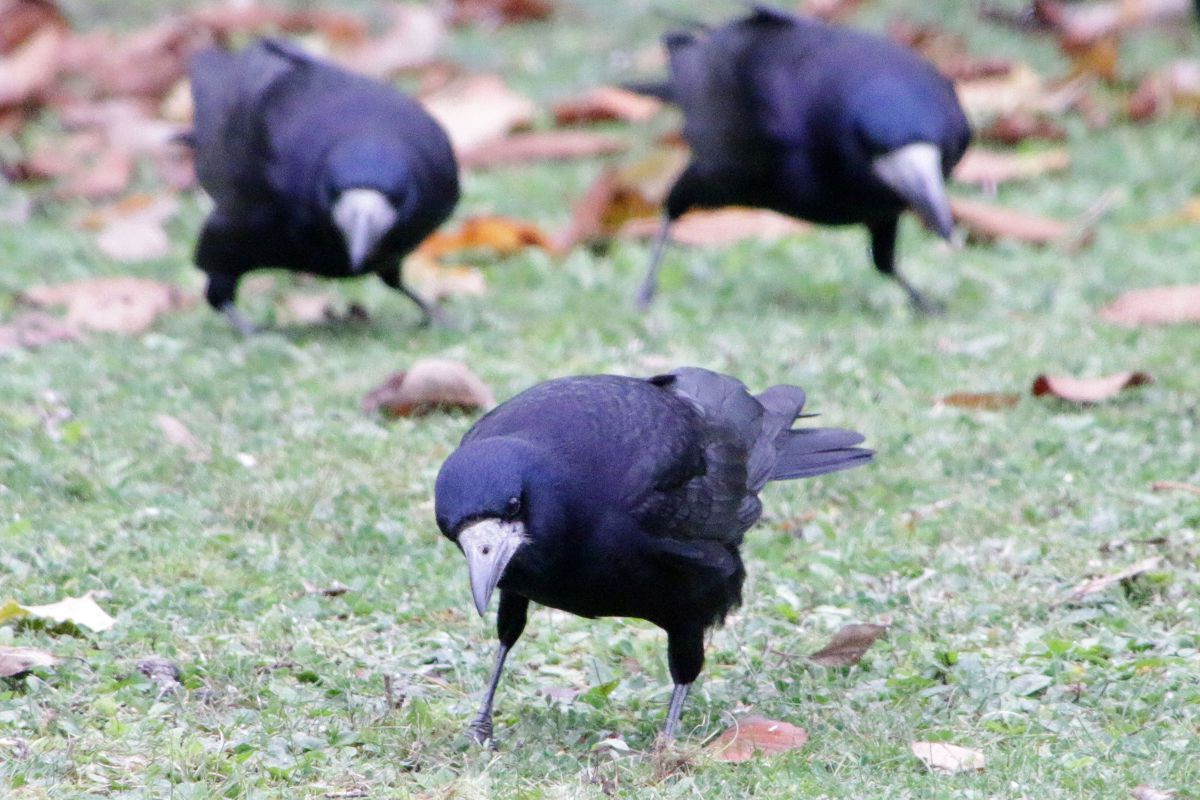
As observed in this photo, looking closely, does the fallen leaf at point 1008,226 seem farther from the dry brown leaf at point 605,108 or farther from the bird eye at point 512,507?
the bird eye at point 512,507

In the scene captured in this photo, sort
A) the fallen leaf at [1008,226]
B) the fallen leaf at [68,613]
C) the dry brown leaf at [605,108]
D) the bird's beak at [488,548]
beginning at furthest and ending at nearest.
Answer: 1. the dry brown leaf at [605,108]
2. the fallen leaf at [1008,226]
3. the fallen leaf at [68,613]
4. the bird's beak at [488,548]

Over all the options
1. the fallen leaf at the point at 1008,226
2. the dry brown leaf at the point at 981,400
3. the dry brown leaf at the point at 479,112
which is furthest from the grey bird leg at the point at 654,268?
the dry brown leaf at the point at 479,112

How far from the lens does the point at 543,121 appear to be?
888 centimetres

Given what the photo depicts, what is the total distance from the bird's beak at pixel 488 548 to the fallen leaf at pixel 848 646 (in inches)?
37.3

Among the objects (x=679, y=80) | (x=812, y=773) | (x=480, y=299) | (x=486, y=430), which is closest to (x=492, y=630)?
(x=486, y=430)

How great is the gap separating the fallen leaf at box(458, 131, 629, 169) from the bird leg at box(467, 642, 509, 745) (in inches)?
196

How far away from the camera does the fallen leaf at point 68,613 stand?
3684 millimetres

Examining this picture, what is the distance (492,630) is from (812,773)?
101 centimetres

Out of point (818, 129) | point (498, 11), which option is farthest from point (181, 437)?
point (498, 11)

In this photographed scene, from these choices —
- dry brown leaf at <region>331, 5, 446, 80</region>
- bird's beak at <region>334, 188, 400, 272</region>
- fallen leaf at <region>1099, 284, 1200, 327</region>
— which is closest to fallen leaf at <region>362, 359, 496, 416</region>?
bird's beak at <region>334, 188, 400, 272</region>

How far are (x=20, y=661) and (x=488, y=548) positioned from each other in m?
1.00

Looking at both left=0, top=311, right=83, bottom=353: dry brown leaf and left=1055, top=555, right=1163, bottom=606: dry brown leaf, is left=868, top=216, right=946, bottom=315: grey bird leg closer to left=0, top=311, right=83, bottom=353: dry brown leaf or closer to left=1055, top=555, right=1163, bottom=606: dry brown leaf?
left=1055, top=555, right=1163, bottom=606: dry brown leaf

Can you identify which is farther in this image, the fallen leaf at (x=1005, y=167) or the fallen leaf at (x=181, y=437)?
the fallen leaf at (x=1005, y=167)

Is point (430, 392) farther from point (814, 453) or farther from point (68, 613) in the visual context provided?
point (68, 613)
